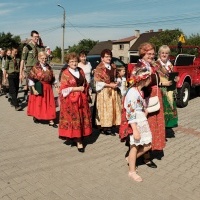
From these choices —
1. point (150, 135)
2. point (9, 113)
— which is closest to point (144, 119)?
point (150, 135)

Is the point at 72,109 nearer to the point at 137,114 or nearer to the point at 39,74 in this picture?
the point at 137,114

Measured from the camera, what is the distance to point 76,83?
5180mm

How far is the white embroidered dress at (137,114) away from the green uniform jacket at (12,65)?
5.49 meters

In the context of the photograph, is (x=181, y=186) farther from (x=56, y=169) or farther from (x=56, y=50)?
(x=56, y=50)

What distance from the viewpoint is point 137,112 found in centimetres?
396

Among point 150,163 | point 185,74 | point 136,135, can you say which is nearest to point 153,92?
point 136,135

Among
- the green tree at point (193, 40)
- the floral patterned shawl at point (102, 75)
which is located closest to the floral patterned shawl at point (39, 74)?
the floral patterned shawl at point (102, 75)

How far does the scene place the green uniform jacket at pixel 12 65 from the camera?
28.3 ft

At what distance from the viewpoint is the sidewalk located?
12.5 ft

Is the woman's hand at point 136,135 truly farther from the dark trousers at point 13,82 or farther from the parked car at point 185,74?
the dark trousers at point 13,82

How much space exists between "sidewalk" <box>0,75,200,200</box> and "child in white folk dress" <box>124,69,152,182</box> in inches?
14.5

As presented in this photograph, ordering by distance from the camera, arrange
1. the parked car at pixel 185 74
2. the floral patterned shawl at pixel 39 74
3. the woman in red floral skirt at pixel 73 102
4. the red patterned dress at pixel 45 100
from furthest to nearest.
A: the parked car at pixel 185 74
the red patterned dress at pixel 45 100
the floral patterned shawl at pixel 39 74
the woman in red floral skirt at pixel 73 102

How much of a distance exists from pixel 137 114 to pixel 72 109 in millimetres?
1543

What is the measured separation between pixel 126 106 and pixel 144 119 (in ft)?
1.04
